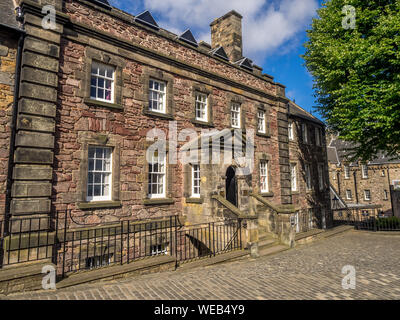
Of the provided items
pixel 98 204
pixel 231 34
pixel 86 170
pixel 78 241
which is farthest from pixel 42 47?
pixel 231 34

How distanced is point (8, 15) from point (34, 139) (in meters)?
4.32

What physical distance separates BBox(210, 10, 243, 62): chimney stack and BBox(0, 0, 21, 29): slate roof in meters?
11.5

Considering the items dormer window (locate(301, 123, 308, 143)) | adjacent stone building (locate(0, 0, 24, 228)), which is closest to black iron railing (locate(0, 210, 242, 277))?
adjacent stone building (locate(0, 0, 24, 228))

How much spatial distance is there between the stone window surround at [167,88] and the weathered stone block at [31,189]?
4681 mm

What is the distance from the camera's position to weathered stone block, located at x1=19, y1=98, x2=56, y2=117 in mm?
7753

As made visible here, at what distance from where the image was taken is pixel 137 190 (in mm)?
10172

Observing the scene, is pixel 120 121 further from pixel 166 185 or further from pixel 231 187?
pixel 231 187

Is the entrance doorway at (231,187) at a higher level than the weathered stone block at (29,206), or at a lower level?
higher

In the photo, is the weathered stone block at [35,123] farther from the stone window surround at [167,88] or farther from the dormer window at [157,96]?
the dormer window at [157,96]

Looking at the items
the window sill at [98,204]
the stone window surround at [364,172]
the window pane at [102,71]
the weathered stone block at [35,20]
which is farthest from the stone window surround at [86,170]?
the stone window surround at [364,172]

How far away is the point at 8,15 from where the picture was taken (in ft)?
27.5

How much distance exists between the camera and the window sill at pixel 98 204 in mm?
8647

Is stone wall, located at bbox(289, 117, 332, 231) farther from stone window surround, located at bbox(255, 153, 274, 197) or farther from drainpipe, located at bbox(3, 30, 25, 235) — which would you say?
drainpipe, located at bbox(3, 30, 25, 235)

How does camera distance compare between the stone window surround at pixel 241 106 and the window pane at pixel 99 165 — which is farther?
the stone window surround at pixel 241 106
